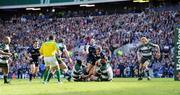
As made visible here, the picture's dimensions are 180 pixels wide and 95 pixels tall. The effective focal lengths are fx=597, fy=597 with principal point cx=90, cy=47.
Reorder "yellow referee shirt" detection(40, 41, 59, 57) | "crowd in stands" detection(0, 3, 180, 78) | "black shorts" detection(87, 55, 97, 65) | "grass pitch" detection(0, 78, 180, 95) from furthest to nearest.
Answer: "crowd in stands" detection(0, 3, 180, 78), "black shorts" detection(87, 55, 97, 65), "yellow referee shirt" detection(40, 41, 59, 57), "grass pitch" detection(0, 78, 180, 95)

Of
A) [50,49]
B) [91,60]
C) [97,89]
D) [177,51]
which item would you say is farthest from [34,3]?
[97,89]

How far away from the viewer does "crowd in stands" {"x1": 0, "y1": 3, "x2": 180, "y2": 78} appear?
43.6 metres

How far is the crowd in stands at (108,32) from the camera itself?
43.6 m

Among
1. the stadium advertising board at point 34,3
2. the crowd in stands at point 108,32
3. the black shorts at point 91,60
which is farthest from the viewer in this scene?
the stadium advertising board at point 34,3

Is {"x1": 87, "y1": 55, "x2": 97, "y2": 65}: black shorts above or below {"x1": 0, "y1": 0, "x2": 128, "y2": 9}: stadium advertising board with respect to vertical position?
below

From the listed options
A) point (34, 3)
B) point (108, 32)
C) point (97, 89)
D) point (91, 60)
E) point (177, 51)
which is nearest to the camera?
point (97, 89)

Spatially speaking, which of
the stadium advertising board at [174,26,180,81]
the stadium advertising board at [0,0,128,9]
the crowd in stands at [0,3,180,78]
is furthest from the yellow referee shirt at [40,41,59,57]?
the stadium advertising board at [0,0,128,9]

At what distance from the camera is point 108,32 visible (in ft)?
165

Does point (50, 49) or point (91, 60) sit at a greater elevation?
point (50, 49)

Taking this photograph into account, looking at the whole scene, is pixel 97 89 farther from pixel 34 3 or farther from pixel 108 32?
pixel 34 3

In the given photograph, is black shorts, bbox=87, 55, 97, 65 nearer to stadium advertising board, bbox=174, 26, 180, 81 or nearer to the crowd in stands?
stadium advertising board, bbox=174, 26, 180, 81

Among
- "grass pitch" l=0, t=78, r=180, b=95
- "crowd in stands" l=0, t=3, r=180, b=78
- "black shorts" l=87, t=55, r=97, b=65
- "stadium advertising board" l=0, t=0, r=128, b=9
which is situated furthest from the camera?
"stadium advertising board" l=0, t=0, r=128, b=9

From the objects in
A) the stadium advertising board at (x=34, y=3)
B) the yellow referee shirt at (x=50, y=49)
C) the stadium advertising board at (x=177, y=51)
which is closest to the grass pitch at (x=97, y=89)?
the stadium advertising board at (x=177, y=51)

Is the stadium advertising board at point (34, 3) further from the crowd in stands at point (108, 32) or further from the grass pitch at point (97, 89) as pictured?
the grass pitch at point (97, 89)
